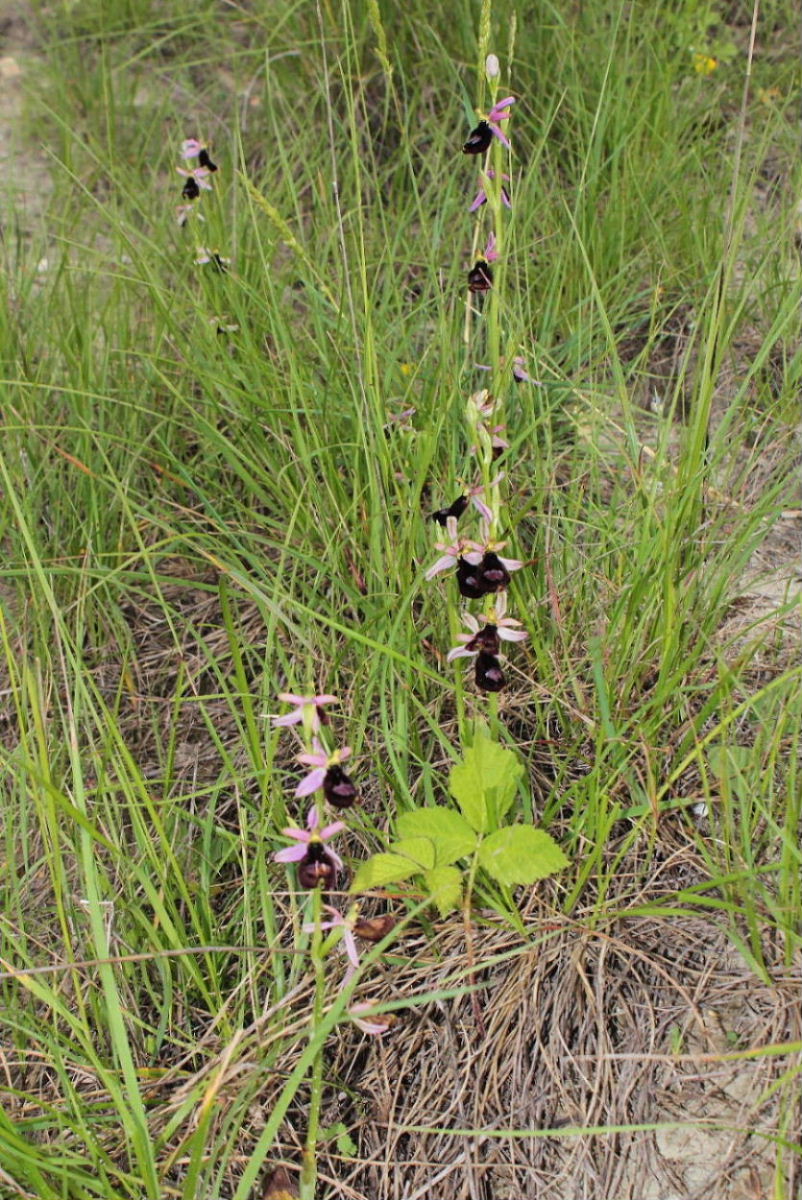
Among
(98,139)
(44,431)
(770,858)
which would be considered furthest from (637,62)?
(770,858)

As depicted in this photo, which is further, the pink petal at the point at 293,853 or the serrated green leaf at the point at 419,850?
the serrated green leaf at the point at 419,850

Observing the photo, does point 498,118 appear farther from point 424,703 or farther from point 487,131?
point 424,703

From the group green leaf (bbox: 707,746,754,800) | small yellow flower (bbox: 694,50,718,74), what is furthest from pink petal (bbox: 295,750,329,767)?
small yellow flower (bbox: 694,50,718,74)

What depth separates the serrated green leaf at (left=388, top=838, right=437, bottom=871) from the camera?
5.09ft

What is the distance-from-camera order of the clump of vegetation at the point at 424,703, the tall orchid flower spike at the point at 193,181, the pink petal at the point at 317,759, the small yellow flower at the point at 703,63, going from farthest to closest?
the small yellow flower at the point at 703,63, the tall orchid flower spike at the point at 193,181, the clump of vegetation at the point at 424,703, the pink petal at the point at 317,759

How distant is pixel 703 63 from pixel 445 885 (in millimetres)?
2736

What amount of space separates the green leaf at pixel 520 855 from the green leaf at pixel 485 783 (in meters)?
0.03

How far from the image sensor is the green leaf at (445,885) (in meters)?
1.54

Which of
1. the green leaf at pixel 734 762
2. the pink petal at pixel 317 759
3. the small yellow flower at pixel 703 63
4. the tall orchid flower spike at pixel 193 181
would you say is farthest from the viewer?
the small yellow flower at pixel 703 63

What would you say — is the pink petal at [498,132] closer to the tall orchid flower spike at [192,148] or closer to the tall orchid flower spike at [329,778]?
the tall orchid flower spike at [329,778]

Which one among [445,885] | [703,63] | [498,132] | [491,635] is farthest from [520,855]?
[703,63]

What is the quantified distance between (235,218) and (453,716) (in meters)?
1.62

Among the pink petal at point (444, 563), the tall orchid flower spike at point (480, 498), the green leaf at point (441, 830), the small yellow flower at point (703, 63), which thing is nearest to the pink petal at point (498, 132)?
the tall orchid flower spike at point (480, 498)

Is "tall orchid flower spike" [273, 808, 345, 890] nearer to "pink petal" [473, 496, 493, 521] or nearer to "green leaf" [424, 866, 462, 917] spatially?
"green leaf" [424, 866, 462, 917]
